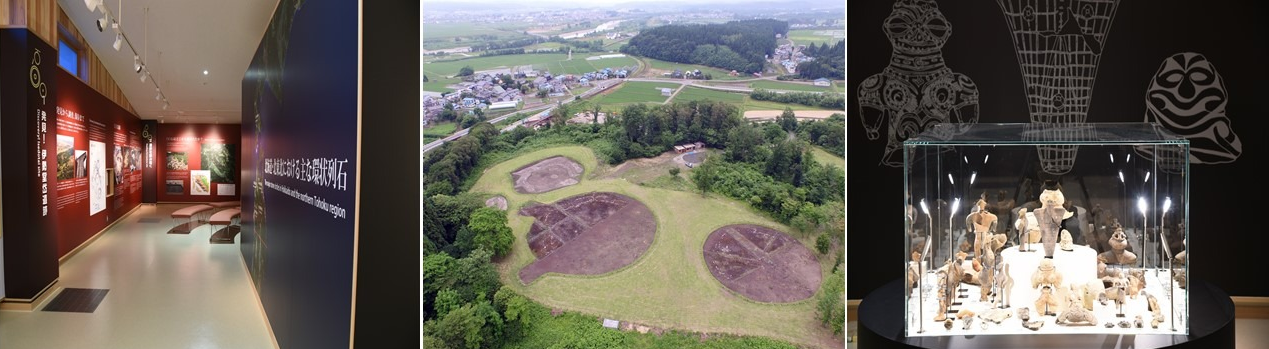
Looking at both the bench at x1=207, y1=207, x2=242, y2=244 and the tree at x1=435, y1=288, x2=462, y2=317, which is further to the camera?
the bench at x1=207, y1=207, x2=242, y2=244

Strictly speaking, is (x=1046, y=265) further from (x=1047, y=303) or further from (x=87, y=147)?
(x=87, y=147)


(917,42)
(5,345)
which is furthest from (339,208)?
(5,345)

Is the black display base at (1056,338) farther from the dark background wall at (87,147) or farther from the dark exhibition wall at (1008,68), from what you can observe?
the dark background wall at (87,147)

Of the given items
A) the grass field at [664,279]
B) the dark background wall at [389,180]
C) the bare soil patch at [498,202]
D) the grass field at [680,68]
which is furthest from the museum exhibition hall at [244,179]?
the grass field at [680,68]

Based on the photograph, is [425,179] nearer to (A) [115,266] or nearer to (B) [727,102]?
(B) [727,102]

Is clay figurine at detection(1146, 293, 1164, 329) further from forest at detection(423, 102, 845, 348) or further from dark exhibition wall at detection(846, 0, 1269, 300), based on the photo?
forest at detection(423, 102, 845, 348)

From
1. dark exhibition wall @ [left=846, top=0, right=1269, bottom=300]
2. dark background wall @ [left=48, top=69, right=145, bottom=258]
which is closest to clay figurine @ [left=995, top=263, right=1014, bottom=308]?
dark exhibition wall @ [left=846, top=0, right=1269, bottom=300]

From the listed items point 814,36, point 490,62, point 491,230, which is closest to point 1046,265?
point 814,36

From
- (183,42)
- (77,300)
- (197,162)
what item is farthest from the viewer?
(197,162)
